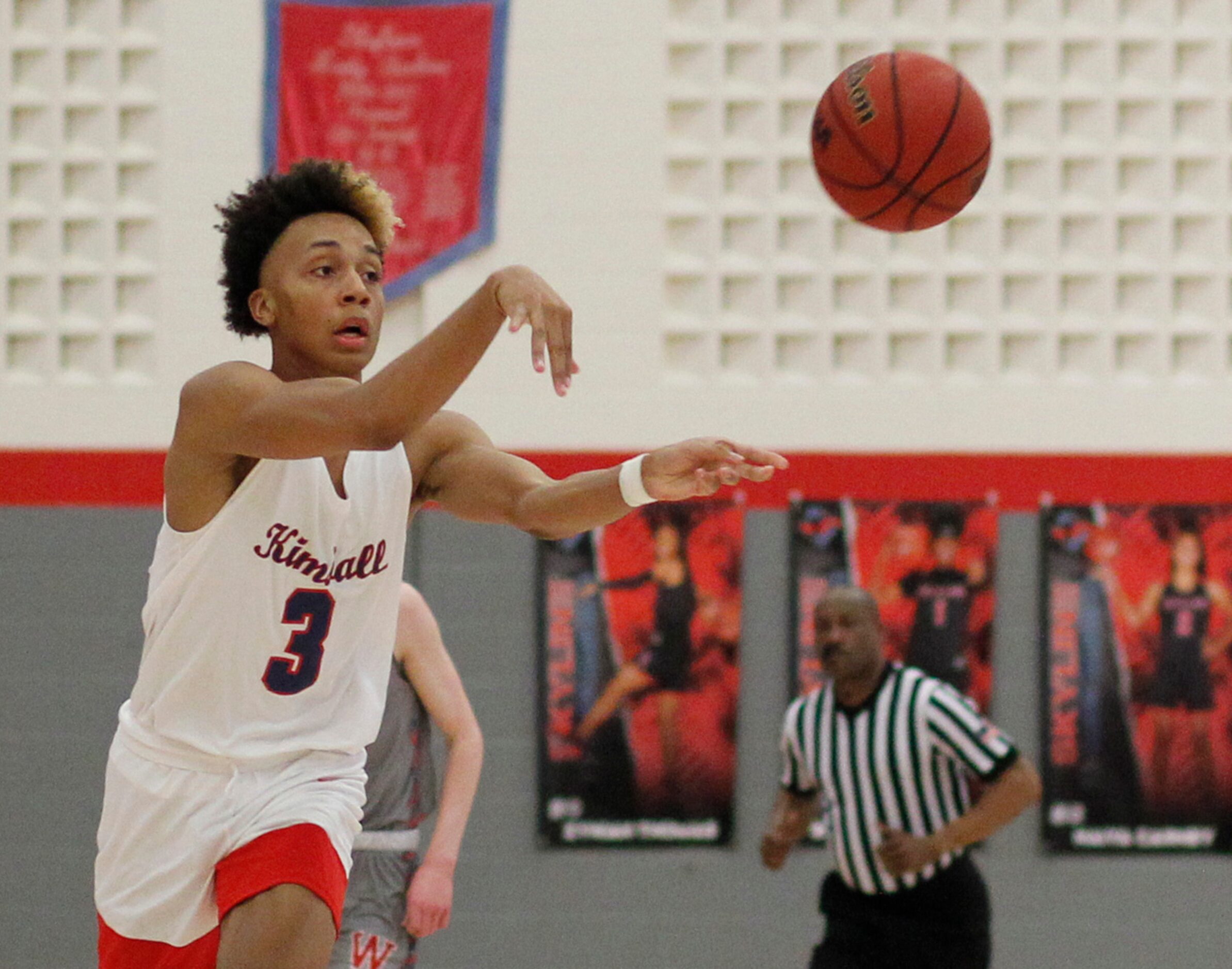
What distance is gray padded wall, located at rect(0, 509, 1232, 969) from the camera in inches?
227

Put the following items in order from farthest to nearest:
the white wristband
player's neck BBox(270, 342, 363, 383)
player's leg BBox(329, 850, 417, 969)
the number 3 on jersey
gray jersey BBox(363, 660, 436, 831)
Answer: gray jersey BBox(363, 660, 436, 831)
player's leg BBox(329, 850, 417, 969)
player's neck BBox(270, 342, 363, 383)
the number 3 on jersey
the white wristband

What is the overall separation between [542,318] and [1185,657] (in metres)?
4.22

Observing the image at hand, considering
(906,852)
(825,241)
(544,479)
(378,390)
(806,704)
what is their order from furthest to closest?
(825,241) → (806,704) → (906,852) → (544,479) → (378,390)

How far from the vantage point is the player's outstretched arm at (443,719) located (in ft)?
12.9

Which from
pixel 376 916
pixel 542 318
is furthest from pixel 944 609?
pixel 542 318

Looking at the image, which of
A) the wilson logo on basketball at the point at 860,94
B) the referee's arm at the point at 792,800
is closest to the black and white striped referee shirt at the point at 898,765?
the referee's arm at the point at 792,800

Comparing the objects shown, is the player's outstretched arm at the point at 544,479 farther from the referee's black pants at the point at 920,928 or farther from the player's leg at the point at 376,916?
the referee's black pants at the point at 920,928

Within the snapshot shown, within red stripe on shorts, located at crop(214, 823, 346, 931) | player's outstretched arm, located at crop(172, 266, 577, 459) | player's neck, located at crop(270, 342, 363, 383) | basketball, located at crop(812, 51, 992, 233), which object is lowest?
red stripe on shorts, located at crop(214, 823, 346, 931)

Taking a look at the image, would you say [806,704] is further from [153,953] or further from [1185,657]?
[153,953]

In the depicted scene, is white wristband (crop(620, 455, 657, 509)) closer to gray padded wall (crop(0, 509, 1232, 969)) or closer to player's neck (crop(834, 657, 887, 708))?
player's neck (crop(834, 657, 887, 708))

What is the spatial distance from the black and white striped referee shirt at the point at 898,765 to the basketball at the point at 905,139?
136 cm

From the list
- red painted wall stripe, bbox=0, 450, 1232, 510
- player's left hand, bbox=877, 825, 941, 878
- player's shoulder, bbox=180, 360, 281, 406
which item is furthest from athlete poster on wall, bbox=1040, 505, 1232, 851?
player's shoulder, bbox=180, 360, 281, 406

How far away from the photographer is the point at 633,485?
2.69 metres

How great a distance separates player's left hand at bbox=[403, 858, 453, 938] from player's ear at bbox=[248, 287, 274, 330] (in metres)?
1.52
